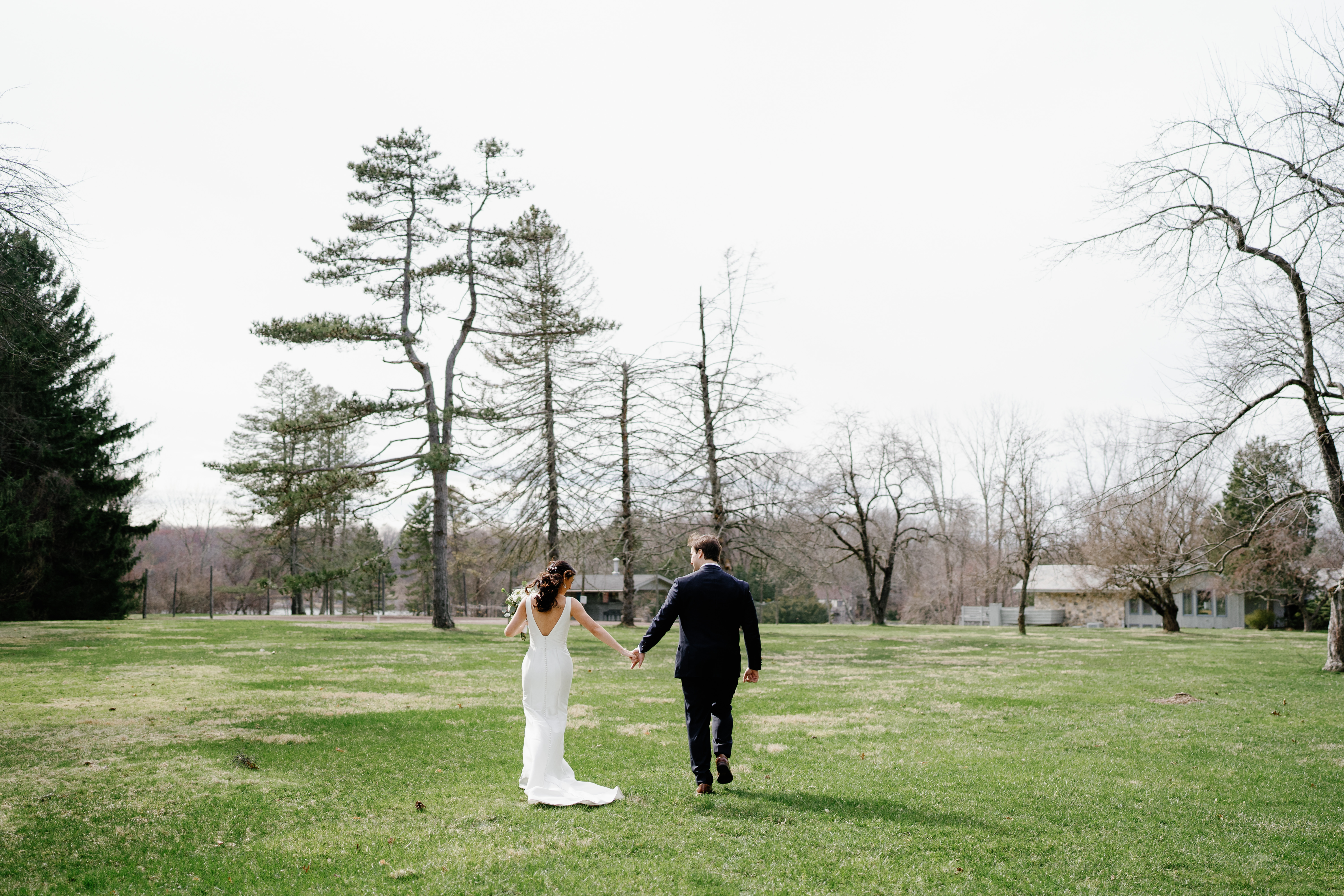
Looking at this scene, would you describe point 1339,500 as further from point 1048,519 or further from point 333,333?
point 333,333

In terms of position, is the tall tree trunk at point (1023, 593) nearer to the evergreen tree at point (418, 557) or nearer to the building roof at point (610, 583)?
the building roof at point (610, 583)

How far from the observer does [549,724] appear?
680 cm

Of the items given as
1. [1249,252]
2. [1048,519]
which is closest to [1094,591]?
[1048,519]

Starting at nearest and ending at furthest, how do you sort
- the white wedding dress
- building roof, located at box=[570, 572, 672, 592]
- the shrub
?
the white wedding dress < the shrub < building roof, located at box=[570, 572, 672, 592]

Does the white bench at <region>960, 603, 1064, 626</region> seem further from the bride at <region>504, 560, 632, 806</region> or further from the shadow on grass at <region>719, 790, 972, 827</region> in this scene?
the bride at <region>504, 560, 632, 806</region>

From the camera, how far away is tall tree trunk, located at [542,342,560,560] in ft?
101

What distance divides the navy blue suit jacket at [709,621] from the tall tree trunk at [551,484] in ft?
79.4

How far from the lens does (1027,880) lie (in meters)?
4.84

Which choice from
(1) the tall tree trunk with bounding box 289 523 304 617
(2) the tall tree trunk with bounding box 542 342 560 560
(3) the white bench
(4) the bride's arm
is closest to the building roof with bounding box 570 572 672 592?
(1) the tall tree trunk with bounding box 289 523 304 617

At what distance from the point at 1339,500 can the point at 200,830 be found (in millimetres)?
18281

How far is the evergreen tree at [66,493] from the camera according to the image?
1105 inches

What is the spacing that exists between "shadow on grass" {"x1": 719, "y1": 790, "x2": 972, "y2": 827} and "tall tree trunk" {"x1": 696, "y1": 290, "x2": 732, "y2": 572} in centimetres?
1959

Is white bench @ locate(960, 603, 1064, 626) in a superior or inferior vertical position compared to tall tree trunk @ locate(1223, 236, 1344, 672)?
inferior

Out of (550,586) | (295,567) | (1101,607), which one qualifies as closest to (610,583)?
(295,567)
